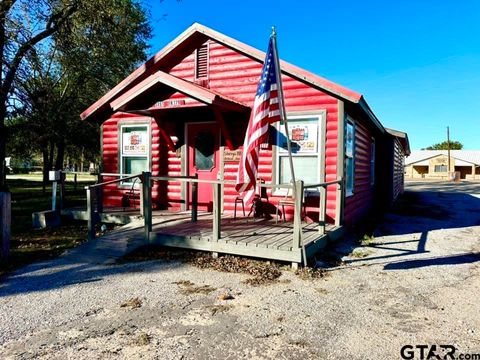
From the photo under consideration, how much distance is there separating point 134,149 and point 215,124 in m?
2.51

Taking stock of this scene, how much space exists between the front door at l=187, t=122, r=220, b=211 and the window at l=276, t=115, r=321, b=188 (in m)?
1.58

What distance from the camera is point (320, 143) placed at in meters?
7.43

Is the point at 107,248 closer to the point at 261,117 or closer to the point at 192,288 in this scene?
the point at 192,288

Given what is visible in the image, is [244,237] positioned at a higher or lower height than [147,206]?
lower

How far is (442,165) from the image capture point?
180 feet

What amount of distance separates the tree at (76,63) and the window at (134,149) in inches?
149

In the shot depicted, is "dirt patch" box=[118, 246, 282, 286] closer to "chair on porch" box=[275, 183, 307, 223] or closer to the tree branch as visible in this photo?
"chair on porch" box=[275, 183, 307, 223]

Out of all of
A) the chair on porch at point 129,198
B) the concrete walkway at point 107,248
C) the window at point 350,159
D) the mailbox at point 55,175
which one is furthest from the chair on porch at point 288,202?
the mailbox at point 55,175

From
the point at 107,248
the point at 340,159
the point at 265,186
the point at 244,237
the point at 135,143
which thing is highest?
the point at 135,143

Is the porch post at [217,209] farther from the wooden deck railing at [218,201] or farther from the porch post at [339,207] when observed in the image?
the porch post at [339,207]

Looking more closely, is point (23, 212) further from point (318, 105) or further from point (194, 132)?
point (318, 105)

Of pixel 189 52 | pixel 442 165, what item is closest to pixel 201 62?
pixel 189 52

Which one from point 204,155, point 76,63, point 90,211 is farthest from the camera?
point 76,63

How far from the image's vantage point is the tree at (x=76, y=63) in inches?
446
